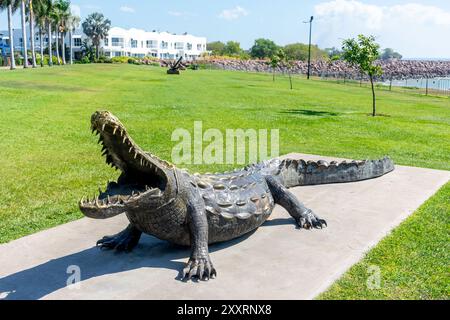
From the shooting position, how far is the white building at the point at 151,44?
10762 cm

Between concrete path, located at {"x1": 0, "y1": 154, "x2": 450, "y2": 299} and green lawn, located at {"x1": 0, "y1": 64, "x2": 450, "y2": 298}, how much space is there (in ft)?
1.03

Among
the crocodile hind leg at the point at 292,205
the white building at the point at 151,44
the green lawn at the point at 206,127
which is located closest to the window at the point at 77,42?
the white building at the point at 151,44

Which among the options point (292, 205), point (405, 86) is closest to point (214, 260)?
point (292, 205)

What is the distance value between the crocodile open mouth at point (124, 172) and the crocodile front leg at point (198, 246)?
0.53m

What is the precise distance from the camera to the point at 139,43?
377 feet

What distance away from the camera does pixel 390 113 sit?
22984 mm

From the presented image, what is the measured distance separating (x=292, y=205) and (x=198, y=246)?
6.30 feet

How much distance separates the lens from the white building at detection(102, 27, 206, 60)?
108 metres

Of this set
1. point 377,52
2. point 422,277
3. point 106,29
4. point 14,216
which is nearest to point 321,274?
point 422,277

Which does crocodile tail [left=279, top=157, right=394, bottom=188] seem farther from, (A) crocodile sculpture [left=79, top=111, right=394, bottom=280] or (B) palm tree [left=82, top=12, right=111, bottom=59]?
(B) palm tree [left=82, top=12, right=111, bottom=59]

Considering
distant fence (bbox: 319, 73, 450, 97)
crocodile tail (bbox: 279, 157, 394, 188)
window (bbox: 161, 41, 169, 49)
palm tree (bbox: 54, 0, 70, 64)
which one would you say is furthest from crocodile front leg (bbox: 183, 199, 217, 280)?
window (bbox: 161, 41, 169, 49)

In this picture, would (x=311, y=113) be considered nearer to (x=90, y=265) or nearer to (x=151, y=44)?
(x=90, y=265)

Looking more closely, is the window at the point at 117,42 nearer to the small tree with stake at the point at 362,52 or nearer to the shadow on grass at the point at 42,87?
the shadow on grass at the point at 42,87

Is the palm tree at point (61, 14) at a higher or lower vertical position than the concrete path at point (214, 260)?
higher
